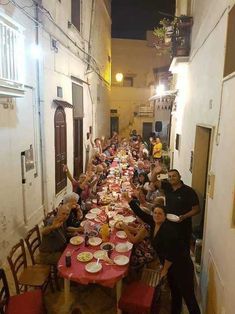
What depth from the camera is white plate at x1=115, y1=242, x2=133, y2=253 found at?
3844 mm

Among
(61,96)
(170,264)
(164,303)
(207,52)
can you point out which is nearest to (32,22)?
(61,96)

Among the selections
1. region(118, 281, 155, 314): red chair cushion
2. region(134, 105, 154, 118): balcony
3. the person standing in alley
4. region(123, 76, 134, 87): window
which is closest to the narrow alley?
region(118, 281, 155, 314): red chair cushion

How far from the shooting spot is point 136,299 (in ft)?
10.6

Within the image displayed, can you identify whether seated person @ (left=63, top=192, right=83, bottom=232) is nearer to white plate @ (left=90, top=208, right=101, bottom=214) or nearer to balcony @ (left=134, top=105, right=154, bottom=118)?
white plate @ (left=90, top=208, right=101, bottom=214)

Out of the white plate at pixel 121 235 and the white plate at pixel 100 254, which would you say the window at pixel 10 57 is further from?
the white plate at pixel 121 235

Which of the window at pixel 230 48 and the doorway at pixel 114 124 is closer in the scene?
the window at pixel 230 48

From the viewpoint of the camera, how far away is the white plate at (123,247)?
12.6 ft

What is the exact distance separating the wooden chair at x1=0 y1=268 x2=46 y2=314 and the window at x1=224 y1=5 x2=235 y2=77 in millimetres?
3839

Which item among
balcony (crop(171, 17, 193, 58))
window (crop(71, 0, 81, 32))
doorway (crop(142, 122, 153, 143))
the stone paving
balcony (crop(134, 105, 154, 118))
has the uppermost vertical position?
window (crop(71, 0, 81, 32))

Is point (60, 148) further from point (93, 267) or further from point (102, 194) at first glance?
point (93, 267)

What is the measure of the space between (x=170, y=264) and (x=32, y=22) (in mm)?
5868

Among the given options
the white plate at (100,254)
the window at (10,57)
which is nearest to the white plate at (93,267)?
the white plate at (100,254)

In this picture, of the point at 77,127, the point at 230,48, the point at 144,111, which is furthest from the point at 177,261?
the point at 144,111

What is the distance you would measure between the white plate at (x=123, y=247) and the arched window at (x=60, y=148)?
4149mm
